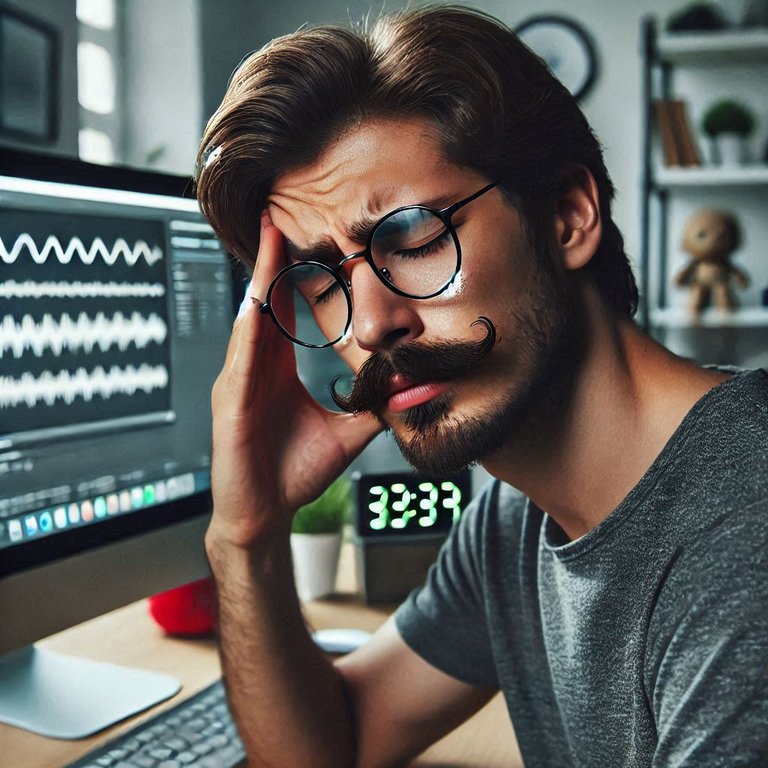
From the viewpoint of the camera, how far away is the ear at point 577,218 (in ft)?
2.87

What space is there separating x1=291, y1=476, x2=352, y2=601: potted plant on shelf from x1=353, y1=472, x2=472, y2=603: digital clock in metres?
0.05

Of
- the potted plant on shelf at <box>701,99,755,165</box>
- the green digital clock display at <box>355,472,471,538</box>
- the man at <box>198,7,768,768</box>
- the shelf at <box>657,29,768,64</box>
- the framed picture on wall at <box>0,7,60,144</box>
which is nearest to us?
the man at <box>198,7,768,768</box>

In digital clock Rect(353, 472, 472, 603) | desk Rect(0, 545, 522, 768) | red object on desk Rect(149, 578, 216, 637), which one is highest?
digital clock Rect(353, 472, 472, 603)

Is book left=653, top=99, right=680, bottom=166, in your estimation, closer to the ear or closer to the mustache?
the ear

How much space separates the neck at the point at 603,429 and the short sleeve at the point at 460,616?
147 mm

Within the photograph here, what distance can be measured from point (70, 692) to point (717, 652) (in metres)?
0.71

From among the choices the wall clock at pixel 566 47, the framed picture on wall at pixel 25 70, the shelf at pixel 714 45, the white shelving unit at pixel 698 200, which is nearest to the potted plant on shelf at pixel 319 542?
the framed picture on wall at pixel 25 70

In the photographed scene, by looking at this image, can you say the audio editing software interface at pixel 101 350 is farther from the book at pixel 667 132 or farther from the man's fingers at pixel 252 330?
the book at pixel 667 132

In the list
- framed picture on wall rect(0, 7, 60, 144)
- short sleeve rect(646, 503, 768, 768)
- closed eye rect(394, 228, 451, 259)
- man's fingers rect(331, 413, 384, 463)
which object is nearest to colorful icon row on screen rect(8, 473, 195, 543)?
man's fingers rect(331, 413, 384, 463)

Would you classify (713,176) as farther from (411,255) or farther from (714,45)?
(411,255)

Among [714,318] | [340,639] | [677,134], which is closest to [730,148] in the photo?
[677,134]

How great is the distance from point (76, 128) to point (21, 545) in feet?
2.99

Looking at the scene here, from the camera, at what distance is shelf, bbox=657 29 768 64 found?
288 centimetres

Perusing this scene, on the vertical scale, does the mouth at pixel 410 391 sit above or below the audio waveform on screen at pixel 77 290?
below
